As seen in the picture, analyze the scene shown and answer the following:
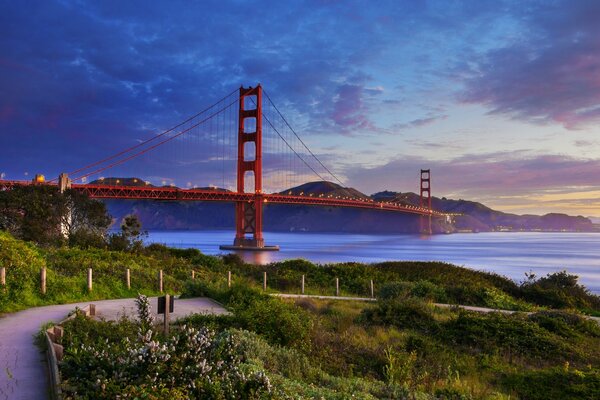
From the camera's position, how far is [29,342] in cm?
1020

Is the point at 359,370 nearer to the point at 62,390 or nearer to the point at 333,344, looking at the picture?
the point at 333,344

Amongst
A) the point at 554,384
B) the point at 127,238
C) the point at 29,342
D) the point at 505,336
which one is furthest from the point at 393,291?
the point at 127,238

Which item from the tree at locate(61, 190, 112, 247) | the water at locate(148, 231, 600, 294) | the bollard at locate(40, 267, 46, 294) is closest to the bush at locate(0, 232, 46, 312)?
the bollard at locate(40, 267, 46, 294)

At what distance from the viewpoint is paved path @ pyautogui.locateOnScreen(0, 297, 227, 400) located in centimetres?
732

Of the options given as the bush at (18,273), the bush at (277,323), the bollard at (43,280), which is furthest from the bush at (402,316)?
the bush at (18,273)

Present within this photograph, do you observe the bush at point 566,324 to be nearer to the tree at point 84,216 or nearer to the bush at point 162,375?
the bush at point 162,375

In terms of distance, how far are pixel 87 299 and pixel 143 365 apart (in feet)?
42.6

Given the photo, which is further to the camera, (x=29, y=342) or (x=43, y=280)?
(x=43, y=280)

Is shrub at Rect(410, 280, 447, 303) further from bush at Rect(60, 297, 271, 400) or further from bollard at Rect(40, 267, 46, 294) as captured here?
bush at Rect(60, 297, 271, 400)

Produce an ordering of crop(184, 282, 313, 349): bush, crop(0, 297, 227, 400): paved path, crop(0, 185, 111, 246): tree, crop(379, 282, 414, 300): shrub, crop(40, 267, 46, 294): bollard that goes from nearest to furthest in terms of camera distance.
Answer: crop(0, 297, 227, 400): paved path → crop(184, 282, 313, 349): bush → crop(40, 267, 46, 294): bollard → crop(379, 282, 414, 300): shrub → crop(0, 185, 111, 246): tree

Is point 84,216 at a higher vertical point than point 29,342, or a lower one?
higher

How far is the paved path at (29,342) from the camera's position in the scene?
24.0ft

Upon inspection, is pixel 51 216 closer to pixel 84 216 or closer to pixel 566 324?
pixel 84 216

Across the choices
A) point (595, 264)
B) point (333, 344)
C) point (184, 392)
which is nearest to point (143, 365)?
point (184, 392)
